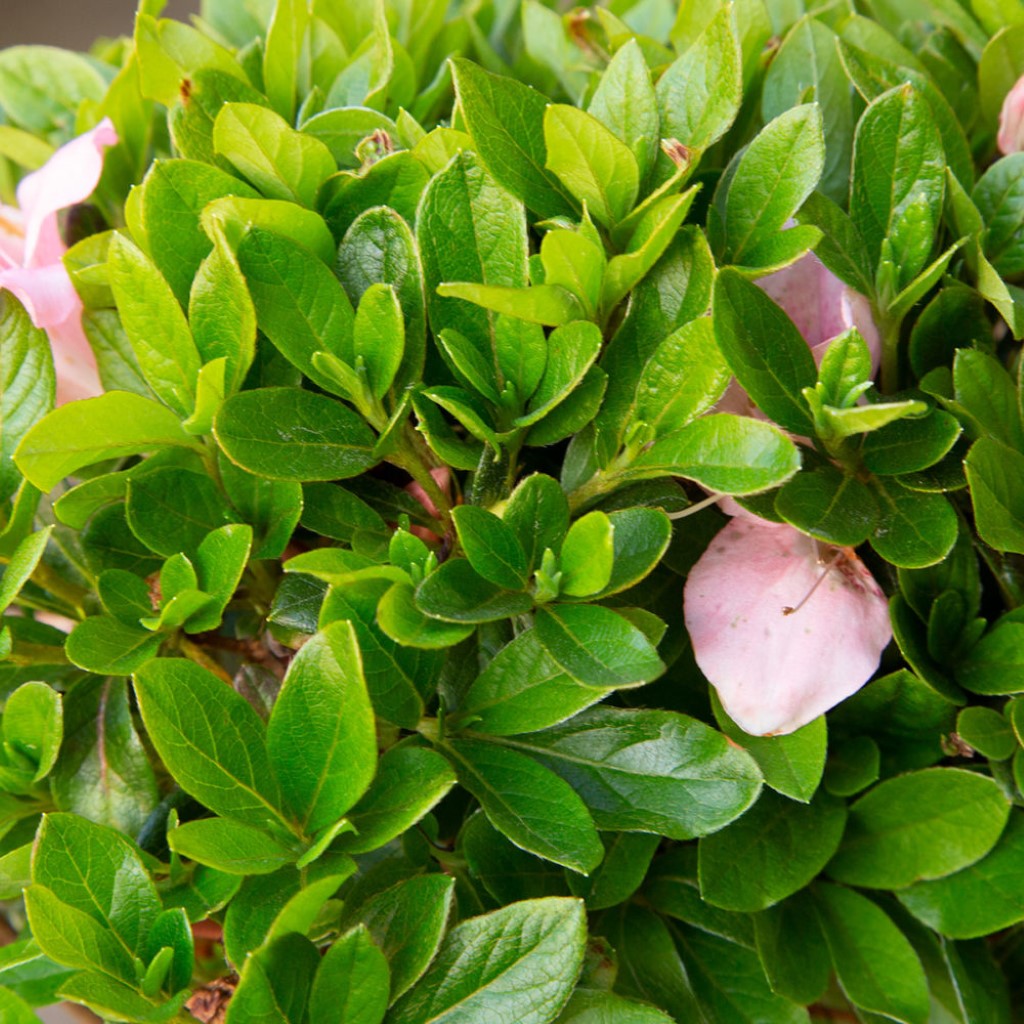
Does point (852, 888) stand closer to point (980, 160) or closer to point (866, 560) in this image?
point (866, 560)

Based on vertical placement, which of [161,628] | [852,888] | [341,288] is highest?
[341,288]

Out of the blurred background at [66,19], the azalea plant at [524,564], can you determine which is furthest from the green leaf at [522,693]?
the blurred background at [66,19]

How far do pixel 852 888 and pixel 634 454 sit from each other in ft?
0.70

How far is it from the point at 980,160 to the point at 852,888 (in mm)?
331

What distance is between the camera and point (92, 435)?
0.36m

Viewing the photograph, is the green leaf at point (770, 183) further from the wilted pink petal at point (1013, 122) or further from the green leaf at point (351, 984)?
the green leaf at point (351, 984)

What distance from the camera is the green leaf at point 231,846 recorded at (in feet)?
1.04

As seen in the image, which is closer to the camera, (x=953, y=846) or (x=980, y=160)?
(x=953, y=846)

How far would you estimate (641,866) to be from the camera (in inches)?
15.4

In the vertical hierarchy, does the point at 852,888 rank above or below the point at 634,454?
below

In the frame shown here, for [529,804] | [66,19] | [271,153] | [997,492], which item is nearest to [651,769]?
[529,804]

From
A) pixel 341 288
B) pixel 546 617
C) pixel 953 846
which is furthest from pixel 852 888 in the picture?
pixel 341 288

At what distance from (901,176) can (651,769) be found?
0.76ft

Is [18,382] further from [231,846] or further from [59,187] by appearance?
[231,846]
